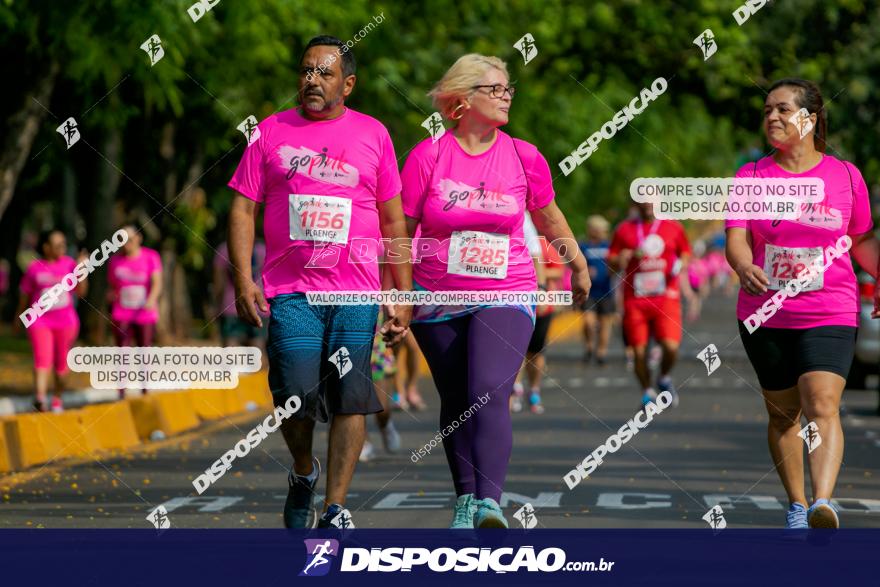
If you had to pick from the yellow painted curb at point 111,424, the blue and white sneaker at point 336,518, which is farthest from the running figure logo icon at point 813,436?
the yellow painted curb at point 111,424

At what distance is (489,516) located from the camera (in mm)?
7574

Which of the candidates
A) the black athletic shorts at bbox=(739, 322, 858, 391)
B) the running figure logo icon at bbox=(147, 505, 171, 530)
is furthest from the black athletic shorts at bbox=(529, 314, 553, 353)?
the black athletic shorts at bbox=(739, 322, 858, 391)

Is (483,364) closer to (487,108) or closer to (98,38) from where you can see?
(487,108)

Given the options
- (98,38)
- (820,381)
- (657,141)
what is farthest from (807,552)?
(657,141)

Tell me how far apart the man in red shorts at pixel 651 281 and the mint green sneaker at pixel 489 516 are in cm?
989

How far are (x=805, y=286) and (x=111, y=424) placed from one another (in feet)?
27.9

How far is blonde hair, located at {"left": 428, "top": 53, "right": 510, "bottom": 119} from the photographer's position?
8.04 m

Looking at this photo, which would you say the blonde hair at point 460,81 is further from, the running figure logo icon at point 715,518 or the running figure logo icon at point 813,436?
the running figure logo icon at point 715,518

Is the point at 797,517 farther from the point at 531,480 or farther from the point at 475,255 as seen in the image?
the point at 531,480

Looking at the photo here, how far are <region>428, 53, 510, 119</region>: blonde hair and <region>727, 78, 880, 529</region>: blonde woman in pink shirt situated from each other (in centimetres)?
112

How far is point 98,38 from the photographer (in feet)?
57.9

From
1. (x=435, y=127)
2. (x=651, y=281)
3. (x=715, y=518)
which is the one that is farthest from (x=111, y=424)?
(x=715, y=518)

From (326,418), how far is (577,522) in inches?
79.4

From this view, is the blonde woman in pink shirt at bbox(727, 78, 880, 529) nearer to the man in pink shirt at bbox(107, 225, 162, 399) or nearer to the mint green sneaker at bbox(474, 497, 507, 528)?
the mint green sneaker at bbox(474, 497, 507, 528)
